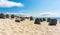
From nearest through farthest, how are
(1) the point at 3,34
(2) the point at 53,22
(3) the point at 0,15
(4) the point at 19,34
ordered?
(1) the point at 3,34
(4) the point at 19,34
(2) the point at 53,22
(3) the point at 0,15

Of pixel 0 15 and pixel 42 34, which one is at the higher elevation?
pixel 0 15

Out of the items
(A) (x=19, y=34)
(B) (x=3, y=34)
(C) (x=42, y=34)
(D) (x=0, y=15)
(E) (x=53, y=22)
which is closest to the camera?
(B) (x=3, y=34)

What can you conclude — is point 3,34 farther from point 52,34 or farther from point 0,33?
point 52,34

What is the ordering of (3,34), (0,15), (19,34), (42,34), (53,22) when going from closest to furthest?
(3,34) < (19,34) < (42,34) < (53,22) < (0,15)

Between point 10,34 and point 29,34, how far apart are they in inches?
67.6

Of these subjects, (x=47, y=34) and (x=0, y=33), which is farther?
(x=47, y=34)

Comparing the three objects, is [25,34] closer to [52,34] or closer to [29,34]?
[29,34]

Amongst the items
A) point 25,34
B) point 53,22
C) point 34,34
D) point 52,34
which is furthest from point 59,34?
point 53,22

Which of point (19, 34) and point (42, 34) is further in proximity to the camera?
point (42, 34)

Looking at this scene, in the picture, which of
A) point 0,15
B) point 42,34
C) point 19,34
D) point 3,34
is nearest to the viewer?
point 3,34

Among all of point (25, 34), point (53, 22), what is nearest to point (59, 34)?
point (25, 34)

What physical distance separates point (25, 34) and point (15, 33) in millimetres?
876

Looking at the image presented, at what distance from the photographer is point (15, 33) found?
1130 cm

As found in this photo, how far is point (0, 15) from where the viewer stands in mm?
23516
